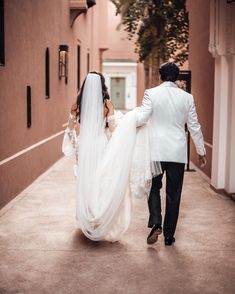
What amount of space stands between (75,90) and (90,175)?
12.1 m

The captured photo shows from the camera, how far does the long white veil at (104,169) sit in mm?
6148

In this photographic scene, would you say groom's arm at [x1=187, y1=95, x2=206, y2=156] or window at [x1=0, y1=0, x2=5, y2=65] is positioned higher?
window at [x1=0, y1=0, x2=5, y2=65]

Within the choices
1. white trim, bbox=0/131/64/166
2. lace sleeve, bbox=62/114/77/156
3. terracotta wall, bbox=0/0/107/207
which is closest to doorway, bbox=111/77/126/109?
terracotta wall, bbox=0/0/107/207

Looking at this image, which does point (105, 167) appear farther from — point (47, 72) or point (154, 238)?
point (47, 72)

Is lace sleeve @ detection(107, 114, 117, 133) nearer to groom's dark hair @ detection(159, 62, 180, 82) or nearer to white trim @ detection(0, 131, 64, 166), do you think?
groom's dark hair @ detection(159, 62, 180, 82)

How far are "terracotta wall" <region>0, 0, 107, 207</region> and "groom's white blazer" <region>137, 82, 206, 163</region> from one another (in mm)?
2871

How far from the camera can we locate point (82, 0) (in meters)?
15.7

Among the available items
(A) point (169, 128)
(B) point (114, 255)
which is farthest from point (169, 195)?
(B) point (114, 255)

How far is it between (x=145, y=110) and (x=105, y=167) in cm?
81

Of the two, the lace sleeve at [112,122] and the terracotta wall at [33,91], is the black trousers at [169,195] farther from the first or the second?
the terracotta wall at [33,91]

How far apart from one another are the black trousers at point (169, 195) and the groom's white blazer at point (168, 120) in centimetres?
13

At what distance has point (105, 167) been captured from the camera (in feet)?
20.6

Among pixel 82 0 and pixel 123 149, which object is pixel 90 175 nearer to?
pixel 123 149

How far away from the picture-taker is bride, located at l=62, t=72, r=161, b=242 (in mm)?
6148
